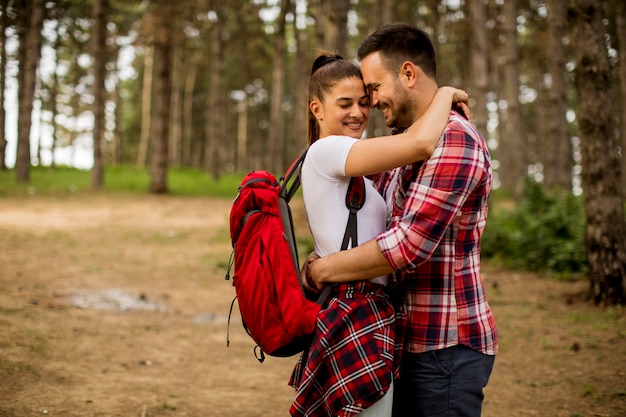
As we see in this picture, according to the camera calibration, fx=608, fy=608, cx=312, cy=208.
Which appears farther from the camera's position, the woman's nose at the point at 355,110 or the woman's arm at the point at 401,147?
the woman's nose at the point at 355,110

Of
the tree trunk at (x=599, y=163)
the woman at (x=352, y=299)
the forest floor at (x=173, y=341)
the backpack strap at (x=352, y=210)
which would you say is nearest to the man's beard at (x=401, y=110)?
the woman at (x=352, y=299)

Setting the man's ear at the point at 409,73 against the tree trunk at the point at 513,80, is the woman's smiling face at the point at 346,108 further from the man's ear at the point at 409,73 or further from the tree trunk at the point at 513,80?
the tree trunk at the point at 513,80

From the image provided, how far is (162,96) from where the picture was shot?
748 inches

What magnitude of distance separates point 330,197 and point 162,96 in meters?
17.5

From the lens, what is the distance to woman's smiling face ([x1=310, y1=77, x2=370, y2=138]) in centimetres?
271

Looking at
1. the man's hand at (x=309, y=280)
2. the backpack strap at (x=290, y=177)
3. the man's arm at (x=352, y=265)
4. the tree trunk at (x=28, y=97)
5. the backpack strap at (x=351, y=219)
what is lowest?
the man's hand at (x=309, y=280)

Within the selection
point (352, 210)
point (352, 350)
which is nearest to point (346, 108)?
point (352, 210)

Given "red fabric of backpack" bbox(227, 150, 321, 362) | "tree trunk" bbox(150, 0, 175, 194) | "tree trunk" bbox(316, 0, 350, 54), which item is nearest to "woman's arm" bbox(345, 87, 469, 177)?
"red fabric of backpack" bbox(227, 150, 321, 362)

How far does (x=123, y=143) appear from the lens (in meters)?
50.1

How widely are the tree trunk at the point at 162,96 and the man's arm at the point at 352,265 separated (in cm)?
1718

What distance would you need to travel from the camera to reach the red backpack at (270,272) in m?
2.42

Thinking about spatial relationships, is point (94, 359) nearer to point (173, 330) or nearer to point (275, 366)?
point (173, 330)

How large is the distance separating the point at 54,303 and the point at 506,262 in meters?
7.42

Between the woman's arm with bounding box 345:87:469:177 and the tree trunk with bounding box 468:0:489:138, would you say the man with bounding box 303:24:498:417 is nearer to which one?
the woman's arm with bounding box 345:87:469:177
